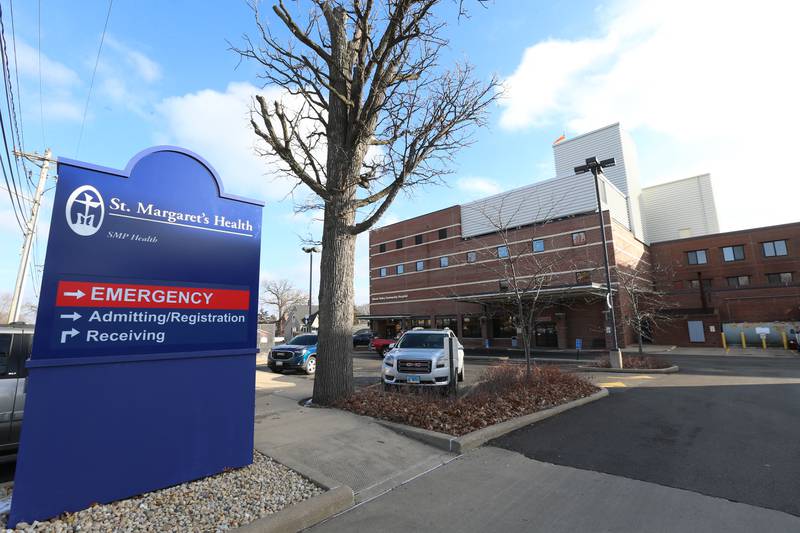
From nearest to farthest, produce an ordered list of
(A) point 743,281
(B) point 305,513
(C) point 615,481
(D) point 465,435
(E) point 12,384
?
1. (B) point 305,513
2. (C) point 615,481
3. (E) point 12,384
4. (D) point 465,435
5. (A) point 743,281

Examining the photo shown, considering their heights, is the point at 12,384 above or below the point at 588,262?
below

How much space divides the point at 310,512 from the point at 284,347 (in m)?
13.5

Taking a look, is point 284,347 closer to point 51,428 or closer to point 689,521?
Result: point 51,428

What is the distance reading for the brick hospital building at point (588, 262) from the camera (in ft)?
104

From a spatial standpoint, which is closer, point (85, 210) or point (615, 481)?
point (85, 210)

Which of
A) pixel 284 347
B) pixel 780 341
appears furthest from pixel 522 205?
pixel 284 347

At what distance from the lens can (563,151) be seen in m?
47.1

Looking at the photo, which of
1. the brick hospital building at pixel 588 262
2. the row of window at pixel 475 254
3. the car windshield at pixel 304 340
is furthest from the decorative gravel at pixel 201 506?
the row of window at pixel 475 254

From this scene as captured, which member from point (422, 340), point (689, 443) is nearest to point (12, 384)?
point (422, 340)

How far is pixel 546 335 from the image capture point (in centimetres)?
3475

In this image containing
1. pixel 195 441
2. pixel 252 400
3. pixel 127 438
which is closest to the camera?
pixel 127 438

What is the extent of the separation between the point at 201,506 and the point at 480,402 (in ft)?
17.2

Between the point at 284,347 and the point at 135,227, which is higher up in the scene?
the point at 135,227

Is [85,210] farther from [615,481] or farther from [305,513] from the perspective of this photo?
[615,481]
